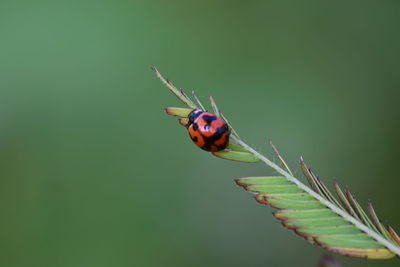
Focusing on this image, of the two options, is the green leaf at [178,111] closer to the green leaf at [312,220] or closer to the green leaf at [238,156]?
the green leaf at [238,156]

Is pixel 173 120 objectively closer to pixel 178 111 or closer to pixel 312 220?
pixel 178 111

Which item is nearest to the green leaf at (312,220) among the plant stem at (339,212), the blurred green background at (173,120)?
the plant stem at (339,212)

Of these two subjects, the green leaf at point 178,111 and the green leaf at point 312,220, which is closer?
the green leaf at point 312,220

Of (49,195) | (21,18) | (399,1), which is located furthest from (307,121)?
(21,18)

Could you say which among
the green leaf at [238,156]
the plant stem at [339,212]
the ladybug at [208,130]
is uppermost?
the ladybug at [208,130]

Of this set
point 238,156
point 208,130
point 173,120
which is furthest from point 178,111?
point 173,120

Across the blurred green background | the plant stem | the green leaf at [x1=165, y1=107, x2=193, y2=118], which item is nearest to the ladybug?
the green leaf at [x1=165, y1=107, x2=193, y2=118]
